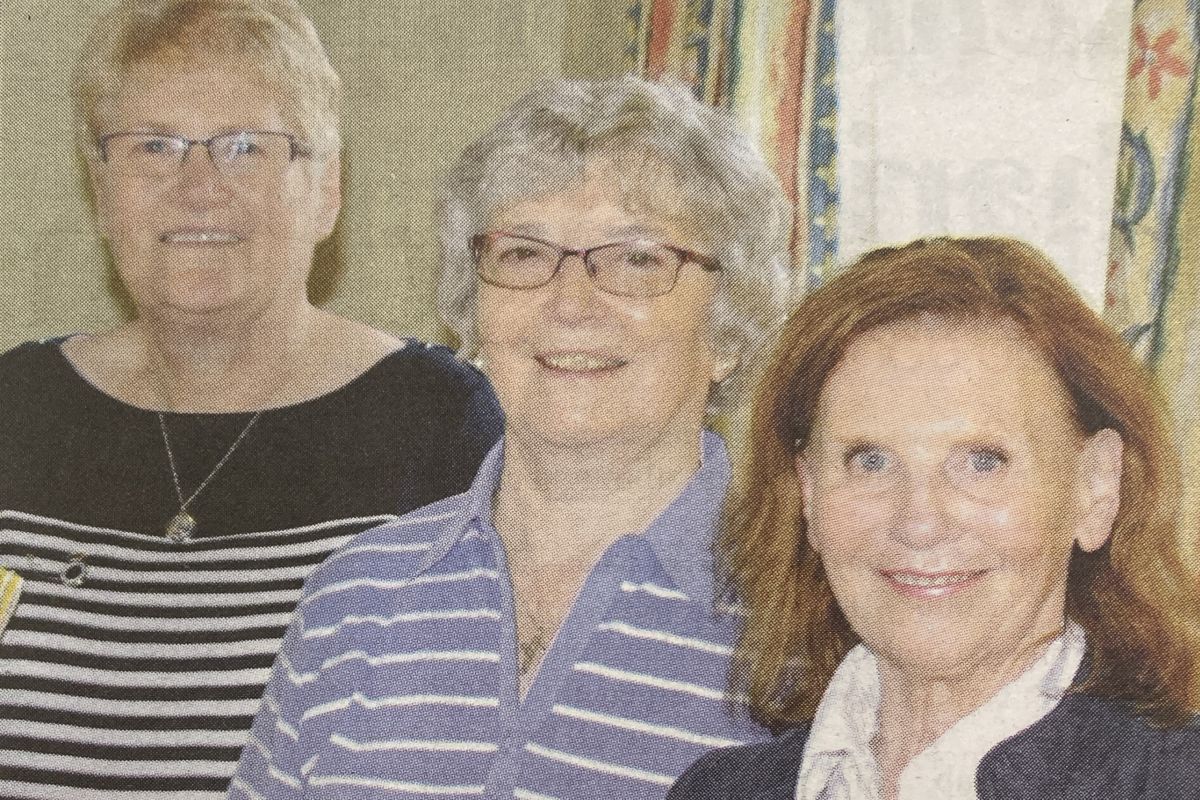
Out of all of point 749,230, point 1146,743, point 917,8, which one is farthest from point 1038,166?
point 1146,743

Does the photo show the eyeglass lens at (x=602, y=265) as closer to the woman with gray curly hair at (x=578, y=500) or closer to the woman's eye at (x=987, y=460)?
the woman with gray curly hair at (x=578, y=500)

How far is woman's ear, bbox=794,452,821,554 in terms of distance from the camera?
104 cm

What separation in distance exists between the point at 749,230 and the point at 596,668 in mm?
395

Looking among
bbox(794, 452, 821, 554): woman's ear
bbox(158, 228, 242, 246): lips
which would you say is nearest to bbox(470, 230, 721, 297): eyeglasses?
bbox(794, 452, 821, 554): woman's ear

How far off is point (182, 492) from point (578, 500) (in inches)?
18.4

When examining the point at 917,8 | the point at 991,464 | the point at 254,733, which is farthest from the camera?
the point at 917,8

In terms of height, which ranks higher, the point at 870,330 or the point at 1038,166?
the point at 1038,166

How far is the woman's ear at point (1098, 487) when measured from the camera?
3.11ft

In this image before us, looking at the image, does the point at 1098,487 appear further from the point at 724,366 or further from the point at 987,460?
the point at 724,366

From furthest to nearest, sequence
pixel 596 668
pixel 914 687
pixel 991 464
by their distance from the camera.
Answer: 1. pixel 596 668
2. pixel 914 687
3. pixel 991 464

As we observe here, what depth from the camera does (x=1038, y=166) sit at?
156 cm

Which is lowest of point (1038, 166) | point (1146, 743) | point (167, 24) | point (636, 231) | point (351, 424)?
point (1146, 743)

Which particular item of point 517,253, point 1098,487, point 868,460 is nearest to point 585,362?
point 517,253

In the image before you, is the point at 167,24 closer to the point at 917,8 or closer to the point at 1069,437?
the point at 917,8
